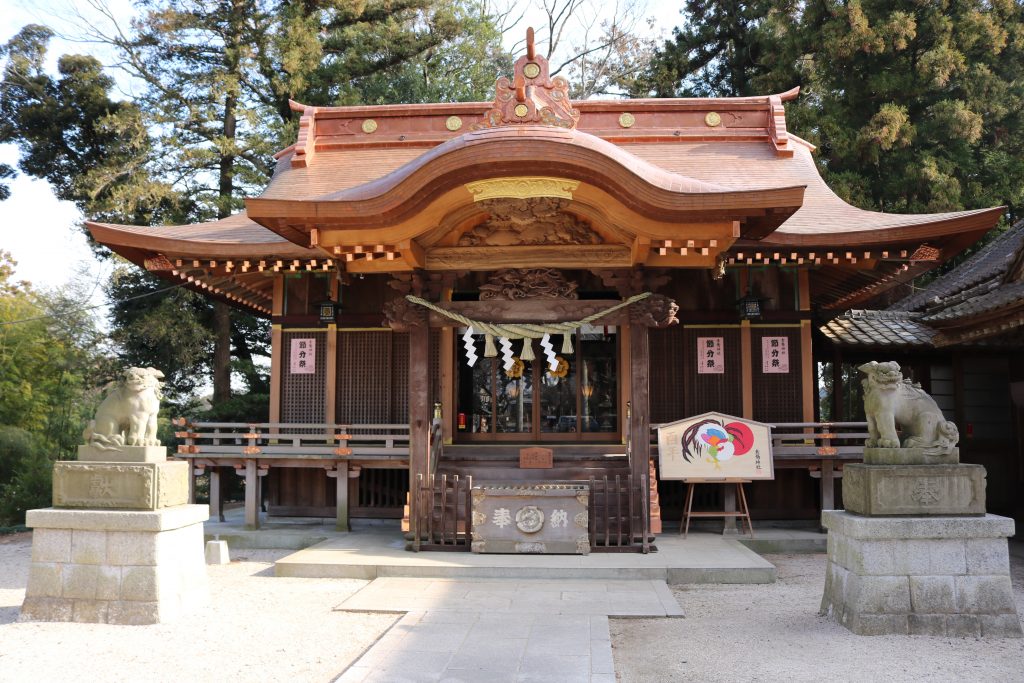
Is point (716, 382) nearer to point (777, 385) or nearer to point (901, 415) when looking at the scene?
point (777, 385)

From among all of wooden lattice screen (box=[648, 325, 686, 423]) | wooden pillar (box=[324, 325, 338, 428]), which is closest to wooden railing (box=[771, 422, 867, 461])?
wooden lattice screen (box=[648, 325, 686, 423])

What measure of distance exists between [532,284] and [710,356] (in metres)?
3.25

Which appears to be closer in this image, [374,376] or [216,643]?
[216,643]

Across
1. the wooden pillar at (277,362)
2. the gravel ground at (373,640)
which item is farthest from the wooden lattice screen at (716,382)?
the wooden pillar at (277,362)

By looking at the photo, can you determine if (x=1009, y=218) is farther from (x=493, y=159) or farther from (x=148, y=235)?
(x=148, y=235)

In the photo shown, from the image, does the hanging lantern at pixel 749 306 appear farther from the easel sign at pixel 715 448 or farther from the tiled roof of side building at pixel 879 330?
the tiled roof of side building at pixel 879 330

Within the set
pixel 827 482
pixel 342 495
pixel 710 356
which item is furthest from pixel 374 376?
pixel 827 482

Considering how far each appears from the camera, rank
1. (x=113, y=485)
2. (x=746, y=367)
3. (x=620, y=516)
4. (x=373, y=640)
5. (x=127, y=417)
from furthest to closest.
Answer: (x=746, y=367)
(x=620, y=516)
(x=127, y=417)
(x=113, y=485)
(x=373, y=640)

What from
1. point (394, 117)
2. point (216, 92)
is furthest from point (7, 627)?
point (216, 92)

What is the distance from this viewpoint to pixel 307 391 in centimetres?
1167

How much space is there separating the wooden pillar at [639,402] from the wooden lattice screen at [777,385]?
2637 mm

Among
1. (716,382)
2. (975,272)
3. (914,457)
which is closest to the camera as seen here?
(914,457)

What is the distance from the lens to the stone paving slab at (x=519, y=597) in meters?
6.82

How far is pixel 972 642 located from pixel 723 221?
4.50 m
